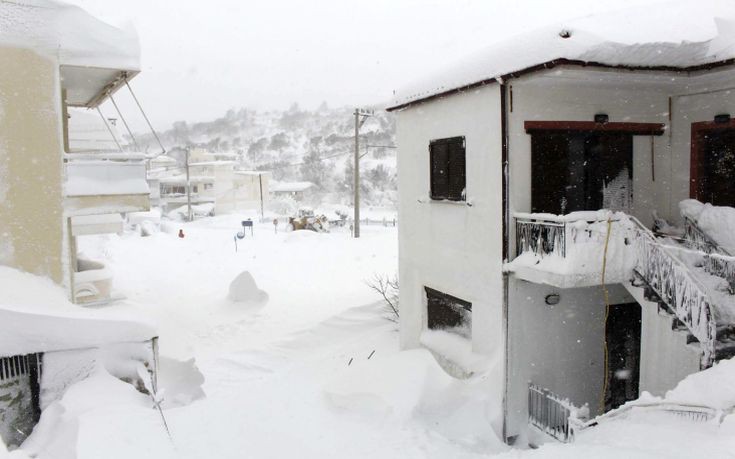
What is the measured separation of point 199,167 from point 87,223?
65.3 m

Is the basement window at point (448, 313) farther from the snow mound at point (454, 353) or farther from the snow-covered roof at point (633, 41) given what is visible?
the snow-covered roof at point (633, 41)

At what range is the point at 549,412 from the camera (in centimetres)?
981

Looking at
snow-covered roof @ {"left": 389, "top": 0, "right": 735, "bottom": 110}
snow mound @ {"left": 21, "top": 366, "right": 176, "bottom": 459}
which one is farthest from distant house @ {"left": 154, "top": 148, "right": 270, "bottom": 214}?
snow mound @ {"left": 21, "top": 366, "right": 176, "bottom": 459}

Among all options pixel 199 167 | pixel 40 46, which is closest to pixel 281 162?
pixel 199 167

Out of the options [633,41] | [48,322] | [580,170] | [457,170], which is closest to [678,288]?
[580,170]

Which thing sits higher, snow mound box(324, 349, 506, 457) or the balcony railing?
the balcony railing

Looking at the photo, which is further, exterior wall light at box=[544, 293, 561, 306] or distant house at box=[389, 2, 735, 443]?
exterior wall light at box=[544, 293, 561, 306]

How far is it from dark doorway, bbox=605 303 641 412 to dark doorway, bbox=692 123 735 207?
281cm

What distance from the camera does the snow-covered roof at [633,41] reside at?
8.47m

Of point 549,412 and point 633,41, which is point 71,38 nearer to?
point 633,41

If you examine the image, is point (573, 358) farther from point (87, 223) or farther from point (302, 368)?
point (87, 223)

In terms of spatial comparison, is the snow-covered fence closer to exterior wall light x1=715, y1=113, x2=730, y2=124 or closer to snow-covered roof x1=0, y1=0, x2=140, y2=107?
exterior wall light x1=715, y1=113, x2=730, y2=124

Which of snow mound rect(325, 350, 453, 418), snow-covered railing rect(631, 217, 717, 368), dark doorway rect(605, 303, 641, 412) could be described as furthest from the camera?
dark doorway rect(605, 303, 641, 412)

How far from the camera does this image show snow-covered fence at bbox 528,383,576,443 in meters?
9.26
